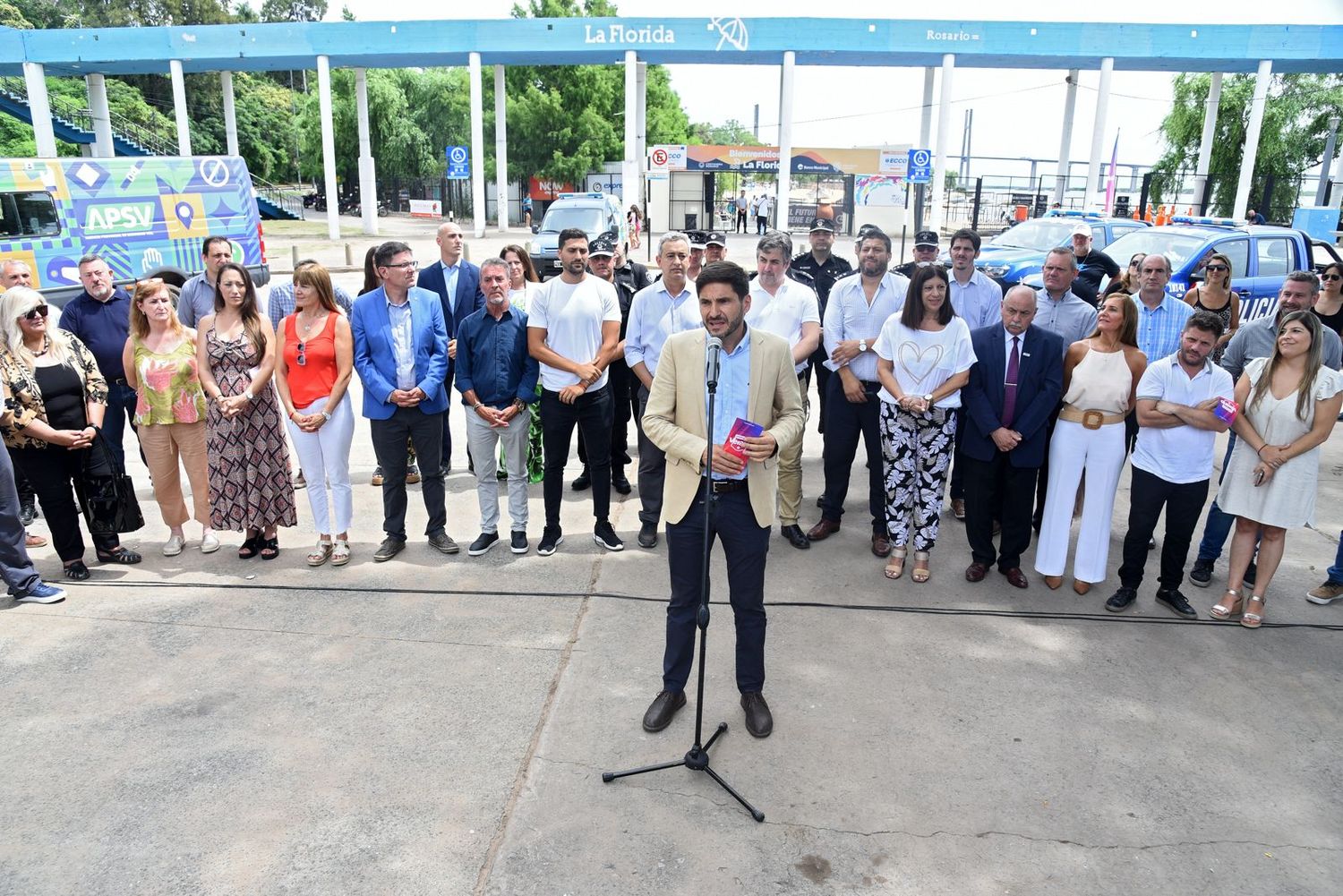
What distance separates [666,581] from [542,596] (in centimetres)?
76

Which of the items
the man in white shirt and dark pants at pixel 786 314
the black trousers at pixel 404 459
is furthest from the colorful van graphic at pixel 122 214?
the man in white shirt and dark pants at pixel 786 314

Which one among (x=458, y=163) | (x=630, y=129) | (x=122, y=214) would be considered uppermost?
(x=630, y=129)

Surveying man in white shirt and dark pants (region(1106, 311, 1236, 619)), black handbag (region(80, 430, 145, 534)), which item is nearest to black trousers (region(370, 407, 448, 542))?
black handbag (region(80, 430, 145, 534))

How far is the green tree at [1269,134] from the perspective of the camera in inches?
1348

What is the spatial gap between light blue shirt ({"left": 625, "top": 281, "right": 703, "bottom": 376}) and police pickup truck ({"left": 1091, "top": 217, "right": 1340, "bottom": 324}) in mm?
7899

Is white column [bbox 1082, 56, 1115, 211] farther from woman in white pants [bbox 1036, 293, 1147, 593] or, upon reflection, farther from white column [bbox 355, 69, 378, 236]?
woman in white pants [bbox 1036, 293, 1147, 593]

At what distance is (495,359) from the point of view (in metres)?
5.83

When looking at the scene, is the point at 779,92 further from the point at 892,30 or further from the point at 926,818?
the point at 926,818

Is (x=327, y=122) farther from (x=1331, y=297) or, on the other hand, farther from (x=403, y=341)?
(x=1331, y=297)

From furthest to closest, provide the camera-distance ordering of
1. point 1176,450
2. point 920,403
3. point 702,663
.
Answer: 1. point 920,403
2. point 1176,450
3. point 702,663

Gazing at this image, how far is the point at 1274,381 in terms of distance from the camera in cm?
514

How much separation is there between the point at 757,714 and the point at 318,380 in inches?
135

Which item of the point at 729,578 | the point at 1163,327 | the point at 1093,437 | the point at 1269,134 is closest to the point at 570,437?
the point at 729,578

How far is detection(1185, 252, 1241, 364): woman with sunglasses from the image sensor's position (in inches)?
263
